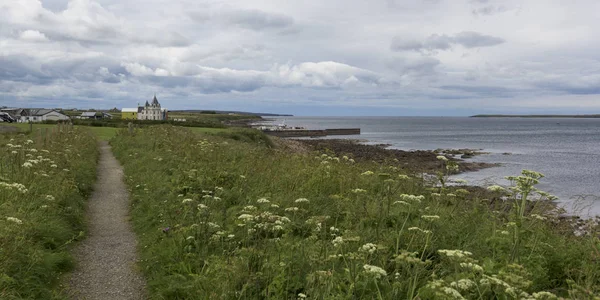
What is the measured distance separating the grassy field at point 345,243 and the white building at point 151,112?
150 m

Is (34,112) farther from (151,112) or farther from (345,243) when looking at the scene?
(345,243)

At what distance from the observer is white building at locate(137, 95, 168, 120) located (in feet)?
504

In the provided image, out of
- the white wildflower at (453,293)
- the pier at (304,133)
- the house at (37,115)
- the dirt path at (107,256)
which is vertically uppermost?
the house at (37,115)

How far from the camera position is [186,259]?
278 inches

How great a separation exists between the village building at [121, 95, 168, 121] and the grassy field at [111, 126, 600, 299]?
149776 mm

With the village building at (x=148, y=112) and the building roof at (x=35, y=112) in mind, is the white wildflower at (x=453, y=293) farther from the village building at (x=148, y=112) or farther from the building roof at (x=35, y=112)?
the village building at (x=148, y=112)

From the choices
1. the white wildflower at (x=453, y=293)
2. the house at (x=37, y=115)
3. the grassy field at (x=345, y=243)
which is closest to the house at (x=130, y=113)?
the house at (x=37, y=115)

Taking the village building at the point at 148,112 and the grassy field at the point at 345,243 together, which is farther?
the village building at the point at 148,112

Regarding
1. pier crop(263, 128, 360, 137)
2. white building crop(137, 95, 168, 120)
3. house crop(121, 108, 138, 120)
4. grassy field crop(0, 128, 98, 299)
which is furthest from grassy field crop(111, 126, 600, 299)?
house crop(121, 108, 138, 120)

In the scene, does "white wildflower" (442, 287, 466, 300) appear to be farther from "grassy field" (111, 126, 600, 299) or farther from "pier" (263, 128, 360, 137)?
"pier" (263, 128, 360, 137)

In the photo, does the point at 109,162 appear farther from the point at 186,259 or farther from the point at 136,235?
the point at 186,259

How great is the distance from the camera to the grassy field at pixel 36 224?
603 cm

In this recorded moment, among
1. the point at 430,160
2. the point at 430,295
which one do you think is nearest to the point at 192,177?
the point at 430,295

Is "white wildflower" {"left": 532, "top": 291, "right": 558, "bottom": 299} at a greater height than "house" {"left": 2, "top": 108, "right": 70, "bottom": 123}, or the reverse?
"house" {"left": 2, "top": 108, "right": 70, "bottom": 123}
